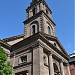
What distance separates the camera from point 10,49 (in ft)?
95.8

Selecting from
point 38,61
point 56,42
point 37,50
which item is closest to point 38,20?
point 56,42

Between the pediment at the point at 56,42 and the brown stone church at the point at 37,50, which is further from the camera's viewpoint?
the pediment at the point at 56,42

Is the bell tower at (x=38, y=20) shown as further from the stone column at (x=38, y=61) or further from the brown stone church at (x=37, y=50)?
the stone column at (x=38, y=61)

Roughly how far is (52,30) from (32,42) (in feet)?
33.7

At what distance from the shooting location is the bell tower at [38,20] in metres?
33.0

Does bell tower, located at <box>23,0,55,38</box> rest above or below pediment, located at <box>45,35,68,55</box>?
above

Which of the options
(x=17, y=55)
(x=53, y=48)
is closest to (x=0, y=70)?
(x=17, y=55)

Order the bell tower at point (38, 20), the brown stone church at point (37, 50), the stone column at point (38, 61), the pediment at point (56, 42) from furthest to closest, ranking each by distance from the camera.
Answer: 1. the bell tower at point (38, 20)
2. the pediment at point (56, 42)
3. the brown stone church at point (37, 50)
4. the stone column at point (38, 61)

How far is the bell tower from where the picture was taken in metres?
33.0

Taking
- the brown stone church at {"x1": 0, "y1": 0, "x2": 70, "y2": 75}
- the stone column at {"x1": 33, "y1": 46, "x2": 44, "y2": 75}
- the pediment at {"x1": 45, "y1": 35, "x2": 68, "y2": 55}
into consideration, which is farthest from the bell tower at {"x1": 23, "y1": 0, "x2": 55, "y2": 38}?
the stone column at {"x1": 33, "y1": 46, "x2": 44, "y2": 75}

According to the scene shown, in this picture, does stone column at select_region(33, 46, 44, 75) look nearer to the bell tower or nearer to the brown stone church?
the brown stone church

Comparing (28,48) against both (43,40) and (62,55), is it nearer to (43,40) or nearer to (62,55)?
(43,40)

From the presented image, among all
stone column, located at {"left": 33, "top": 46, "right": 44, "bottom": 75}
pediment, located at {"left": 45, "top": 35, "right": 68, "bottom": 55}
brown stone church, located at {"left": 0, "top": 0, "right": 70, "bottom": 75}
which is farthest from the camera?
pediment, located at {"left": 45, "top": 35, "right": 68, "bottom": 55}

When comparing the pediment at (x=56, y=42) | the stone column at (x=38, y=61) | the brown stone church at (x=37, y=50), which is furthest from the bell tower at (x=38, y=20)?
the stone column at (x=38, y=61)
